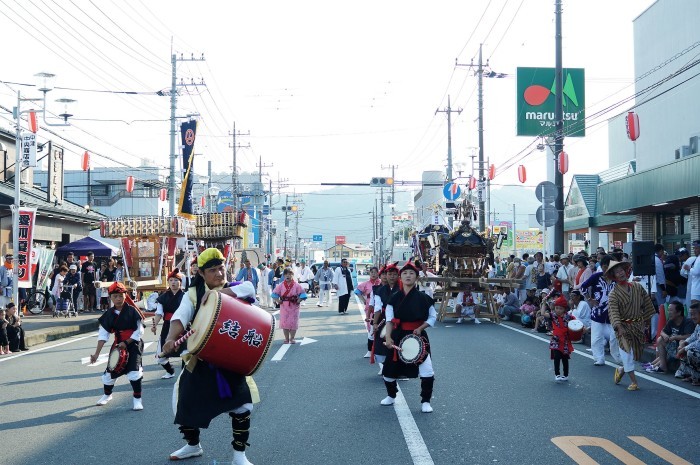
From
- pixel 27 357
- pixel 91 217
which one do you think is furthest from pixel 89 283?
pixel 27 357

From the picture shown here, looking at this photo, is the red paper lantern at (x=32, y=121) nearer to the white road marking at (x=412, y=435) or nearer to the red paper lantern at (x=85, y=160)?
the red paper lantern at (x=85, y=160)

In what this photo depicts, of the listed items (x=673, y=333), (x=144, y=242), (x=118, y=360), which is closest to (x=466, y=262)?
(x=144, y=242)

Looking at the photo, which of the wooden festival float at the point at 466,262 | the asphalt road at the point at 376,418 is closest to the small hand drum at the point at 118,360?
the asphalt road at the point at 376,418

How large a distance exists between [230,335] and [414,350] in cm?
308

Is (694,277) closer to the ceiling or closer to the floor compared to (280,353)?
closer to the ceiling

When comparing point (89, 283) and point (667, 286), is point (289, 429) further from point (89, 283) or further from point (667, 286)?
point (89, 283)

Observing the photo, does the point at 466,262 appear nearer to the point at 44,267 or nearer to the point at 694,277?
the point at 694,277

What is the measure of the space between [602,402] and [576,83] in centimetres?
2215

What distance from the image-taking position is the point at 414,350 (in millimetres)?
8102

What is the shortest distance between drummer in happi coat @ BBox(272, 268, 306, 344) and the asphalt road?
8.43ft

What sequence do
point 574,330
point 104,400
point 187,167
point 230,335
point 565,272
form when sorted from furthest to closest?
1. point 187,167
2. point 565,272
3. point 574,330
4. point 104,400
5. point 230,335

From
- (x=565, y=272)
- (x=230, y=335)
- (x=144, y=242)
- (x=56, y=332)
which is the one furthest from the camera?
(x=144, y=242)

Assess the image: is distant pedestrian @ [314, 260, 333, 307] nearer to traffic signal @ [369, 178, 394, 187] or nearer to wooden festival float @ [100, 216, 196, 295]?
wooden festival float @ [100, 216, 196, 295]

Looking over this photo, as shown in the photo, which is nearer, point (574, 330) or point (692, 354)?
point (692, 354)
